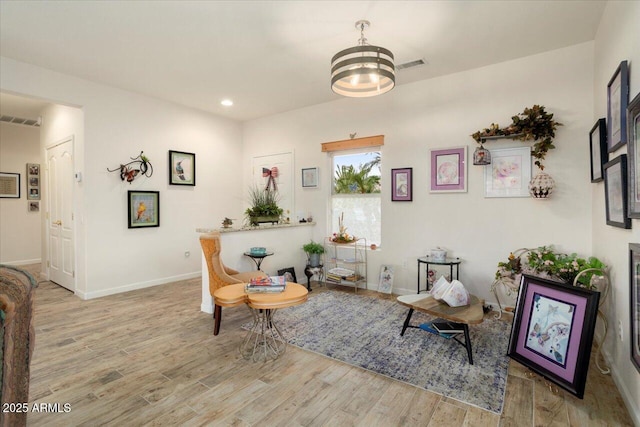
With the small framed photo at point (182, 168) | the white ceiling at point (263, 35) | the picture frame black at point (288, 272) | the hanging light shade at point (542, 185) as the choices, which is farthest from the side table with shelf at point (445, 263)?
the small framed photo at point (182, 168)

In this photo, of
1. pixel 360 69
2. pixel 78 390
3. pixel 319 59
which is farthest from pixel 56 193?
pixel 360 69

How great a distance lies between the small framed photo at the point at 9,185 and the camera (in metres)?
6.17

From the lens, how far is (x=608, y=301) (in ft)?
8.00

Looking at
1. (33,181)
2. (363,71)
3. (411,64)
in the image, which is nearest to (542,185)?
(411,64)

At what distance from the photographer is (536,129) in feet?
10.9

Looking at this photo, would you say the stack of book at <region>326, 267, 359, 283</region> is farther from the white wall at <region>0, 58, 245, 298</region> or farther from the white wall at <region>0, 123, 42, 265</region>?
the white wall at <region>0, 123, 42, 265</region>

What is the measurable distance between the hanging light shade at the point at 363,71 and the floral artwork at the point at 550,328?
206 centimetres

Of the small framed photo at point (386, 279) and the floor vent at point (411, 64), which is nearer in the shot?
the floor vent at point (411, 64)

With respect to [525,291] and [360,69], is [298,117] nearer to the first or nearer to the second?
[360,69]

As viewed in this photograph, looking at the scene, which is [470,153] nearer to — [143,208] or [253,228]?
[253,228]

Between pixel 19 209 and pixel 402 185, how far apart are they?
24.7 feet

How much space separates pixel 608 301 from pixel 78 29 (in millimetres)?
5122

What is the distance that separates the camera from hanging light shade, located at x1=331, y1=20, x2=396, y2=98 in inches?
95.6

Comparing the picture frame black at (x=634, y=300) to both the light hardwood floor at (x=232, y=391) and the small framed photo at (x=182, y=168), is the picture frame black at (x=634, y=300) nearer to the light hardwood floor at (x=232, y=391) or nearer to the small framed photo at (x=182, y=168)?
the light hardwood floor at (x=232, y=391)
